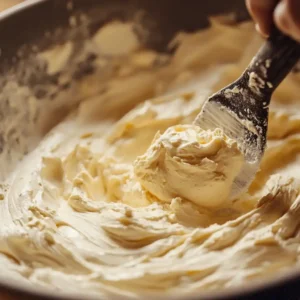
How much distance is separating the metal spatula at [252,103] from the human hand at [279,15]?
35mm

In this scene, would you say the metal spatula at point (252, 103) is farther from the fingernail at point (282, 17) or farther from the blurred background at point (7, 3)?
the blurred background at point (7, 3)

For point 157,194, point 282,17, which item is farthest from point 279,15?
point 157,194

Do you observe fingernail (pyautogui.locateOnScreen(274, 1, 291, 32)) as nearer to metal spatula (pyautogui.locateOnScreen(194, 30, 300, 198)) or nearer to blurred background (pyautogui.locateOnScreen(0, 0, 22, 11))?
metal spatula (pyautogui.locateOnScreen(194, 30, 300, 198))

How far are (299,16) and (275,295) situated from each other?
1.59ft

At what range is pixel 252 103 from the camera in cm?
113

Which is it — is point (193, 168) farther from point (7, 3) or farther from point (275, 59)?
point (7, 3)

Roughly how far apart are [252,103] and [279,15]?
265mm

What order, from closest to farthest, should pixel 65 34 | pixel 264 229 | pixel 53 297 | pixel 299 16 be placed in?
pixel 53 297
pixel 299 16
pixel 264 229
pixel 65 34

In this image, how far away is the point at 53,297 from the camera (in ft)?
2.27

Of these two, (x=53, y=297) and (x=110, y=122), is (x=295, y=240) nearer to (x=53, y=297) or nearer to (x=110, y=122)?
(x=53, y=297)

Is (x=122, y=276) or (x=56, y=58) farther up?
(x=56, y=58)

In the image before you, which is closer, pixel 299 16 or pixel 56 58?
pixel 299 16

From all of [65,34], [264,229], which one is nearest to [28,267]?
[264,229]

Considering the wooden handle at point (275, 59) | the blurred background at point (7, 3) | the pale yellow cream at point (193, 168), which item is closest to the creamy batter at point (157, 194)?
the pale yellow cream at point (193, 168)
